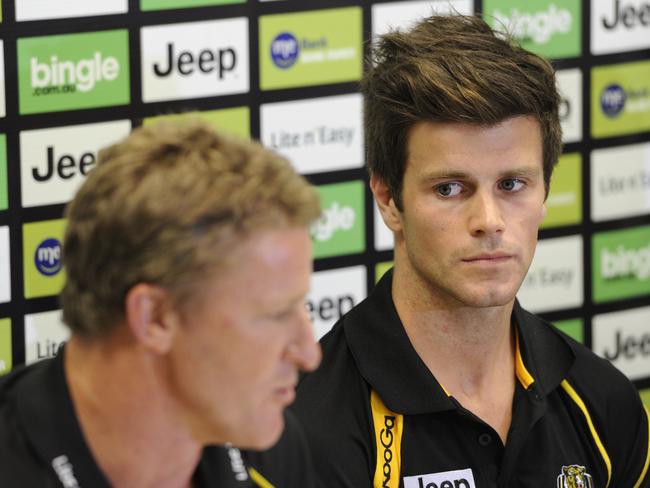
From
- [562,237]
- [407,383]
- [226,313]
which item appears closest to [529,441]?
[407,383]

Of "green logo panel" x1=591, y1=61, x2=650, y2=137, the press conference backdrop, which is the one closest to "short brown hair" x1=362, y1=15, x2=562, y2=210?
the press conference backdrop

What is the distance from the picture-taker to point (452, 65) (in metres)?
2.03

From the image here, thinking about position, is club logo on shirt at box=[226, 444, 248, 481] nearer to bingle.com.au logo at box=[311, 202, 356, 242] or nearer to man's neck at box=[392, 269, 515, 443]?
man's neck at box=[392, 269, 515, 443]

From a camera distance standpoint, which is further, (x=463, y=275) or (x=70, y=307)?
(x=463, y=275)

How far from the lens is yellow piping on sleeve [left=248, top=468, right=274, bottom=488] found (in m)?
1.61

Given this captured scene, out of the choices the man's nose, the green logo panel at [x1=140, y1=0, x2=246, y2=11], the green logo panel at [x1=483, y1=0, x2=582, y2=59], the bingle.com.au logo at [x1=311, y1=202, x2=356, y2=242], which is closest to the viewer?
the man's nose

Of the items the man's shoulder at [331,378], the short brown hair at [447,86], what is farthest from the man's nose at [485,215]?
the man's shoulder at [331,378]

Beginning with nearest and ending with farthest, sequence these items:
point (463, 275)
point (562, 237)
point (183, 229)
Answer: point (183, 229)
point (463, 275)
point (562, 237)

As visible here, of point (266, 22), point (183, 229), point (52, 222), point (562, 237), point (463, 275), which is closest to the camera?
point (183, 229)

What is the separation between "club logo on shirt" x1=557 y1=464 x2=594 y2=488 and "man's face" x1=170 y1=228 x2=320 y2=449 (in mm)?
795

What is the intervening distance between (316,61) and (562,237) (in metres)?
0.77

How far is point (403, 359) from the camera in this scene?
80.2 inches

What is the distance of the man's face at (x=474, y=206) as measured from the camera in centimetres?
196

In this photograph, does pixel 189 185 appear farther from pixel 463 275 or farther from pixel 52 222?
pixel 52 222
